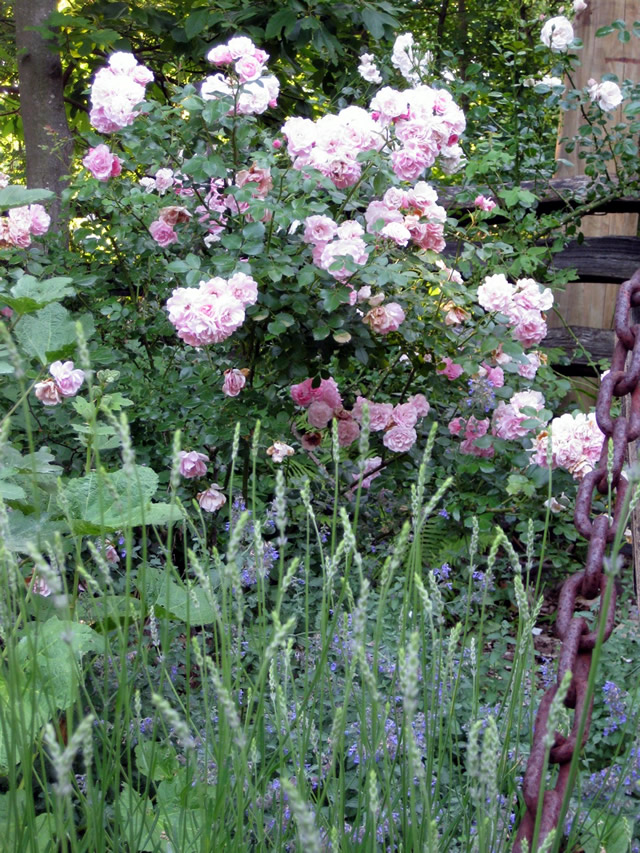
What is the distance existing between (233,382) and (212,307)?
1.10ft

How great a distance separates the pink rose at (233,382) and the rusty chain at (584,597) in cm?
165

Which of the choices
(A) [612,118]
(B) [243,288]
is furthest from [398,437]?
(A) [612,118]

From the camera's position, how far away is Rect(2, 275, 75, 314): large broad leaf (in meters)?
1.54

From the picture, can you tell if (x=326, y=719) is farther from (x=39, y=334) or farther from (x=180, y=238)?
(x=180, y=238)

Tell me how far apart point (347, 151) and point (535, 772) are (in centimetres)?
191

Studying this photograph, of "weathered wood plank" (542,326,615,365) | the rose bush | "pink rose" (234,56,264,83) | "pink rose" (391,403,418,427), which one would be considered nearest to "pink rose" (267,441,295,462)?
the rose bush

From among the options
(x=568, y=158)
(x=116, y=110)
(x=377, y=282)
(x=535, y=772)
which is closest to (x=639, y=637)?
(x=377, y=282)

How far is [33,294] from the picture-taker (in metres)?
1.60

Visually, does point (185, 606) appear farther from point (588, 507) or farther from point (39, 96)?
point (39, 96)

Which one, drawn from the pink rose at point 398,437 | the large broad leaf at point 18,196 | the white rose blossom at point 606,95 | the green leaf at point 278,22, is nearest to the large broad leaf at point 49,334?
the large broad leaf at point 18,196

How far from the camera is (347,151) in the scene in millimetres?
2254

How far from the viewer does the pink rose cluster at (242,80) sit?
2279 millimetres

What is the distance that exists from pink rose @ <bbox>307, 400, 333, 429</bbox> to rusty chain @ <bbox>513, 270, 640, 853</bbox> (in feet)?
5.51

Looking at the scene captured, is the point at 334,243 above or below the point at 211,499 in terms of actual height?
above
